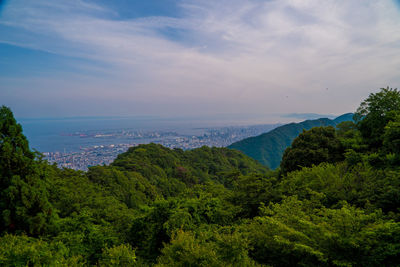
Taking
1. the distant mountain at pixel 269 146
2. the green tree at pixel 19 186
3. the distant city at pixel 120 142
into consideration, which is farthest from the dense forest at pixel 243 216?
the distant mountain at pixel 269 146

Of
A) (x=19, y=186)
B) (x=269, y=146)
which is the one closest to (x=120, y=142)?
(x=269, y=146)

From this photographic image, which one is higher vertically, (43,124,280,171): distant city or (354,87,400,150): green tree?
(354,87,400,150): green tree

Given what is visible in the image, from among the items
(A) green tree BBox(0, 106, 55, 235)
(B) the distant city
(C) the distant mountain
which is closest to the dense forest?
(A) green tree BBox(0, 106, 55, 235)

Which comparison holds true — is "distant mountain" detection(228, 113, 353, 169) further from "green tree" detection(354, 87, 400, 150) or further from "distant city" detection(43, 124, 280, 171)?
"green tree" detection(354, 87, 400, 150)

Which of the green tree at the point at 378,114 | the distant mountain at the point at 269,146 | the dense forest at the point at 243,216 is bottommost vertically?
the distant mountain at the point at 269,146

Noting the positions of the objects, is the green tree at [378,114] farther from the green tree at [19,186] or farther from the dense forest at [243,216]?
Answer: the green tree at [19,186]

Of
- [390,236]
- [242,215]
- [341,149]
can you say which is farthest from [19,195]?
[341,149]
